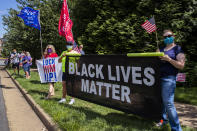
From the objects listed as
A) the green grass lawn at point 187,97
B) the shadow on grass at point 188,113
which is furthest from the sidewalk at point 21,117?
the green grass lawn at point 187,97

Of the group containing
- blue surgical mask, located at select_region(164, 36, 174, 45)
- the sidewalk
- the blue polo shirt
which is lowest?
the sidewalk

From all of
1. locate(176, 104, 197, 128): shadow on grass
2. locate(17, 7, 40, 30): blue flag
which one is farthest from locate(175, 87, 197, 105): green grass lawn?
locate(17, 7, 40, 30): blue flag

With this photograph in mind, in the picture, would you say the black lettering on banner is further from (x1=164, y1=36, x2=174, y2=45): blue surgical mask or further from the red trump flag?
the red trump flag

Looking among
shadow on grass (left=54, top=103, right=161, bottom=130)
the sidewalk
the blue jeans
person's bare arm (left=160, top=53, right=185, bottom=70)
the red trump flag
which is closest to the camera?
person's bare arm (left=160, top=53, right=185, bottom=70)

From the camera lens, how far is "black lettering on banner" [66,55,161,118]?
3541 millimetres

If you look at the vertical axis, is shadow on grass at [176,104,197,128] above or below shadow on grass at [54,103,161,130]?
below

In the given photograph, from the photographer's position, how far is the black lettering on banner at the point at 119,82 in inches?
139

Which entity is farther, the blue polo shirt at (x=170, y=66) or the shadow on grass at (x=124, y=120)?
the shadow on grass at (x=124, y=120)

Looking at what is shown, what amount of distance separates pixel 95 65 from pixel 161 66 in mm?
1796

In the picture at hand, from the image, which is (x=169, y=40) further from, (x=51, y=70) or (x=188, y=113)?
(x=51, y=70)

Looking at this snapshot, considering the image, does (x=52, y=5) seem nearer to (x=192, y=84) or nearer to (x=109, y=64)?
(x=192, y=84)

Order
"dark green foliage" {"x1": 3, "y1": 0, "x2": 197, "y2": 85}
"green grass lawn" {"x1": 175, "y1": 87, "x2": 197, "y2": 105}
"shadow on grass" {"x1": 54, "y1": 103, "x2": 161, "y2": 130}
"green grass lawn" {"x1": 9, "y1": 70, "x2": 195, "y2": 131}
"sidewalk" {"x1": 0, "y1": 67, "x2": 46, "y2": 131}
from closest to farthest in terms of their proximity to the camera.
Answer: "green grass lawn" {"x1": 9, "y1": 70, "x2": 195, "y2": 131} < "shadow on grass" {"x1": 54, "y1": 103, "x2": 161, "y2": 130} < "sidewalk" {"x1": 0, "y1": 67, "x2": 46, "y2": 131} < "green grass lawn" {"x1": 175, "y1": 87, "x2": 197, "y2": 105} < "dark green foliage" {"x1": 3, "y1": 0, "x2": 197, "y2": 85}

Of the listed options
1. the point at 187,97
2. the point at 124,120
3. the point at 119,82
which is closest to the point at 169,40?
the point at 119,82

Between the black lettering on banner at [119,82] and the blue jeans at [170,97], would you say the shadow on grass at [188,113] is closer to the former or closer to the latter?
the blue jeans at [170,97]
